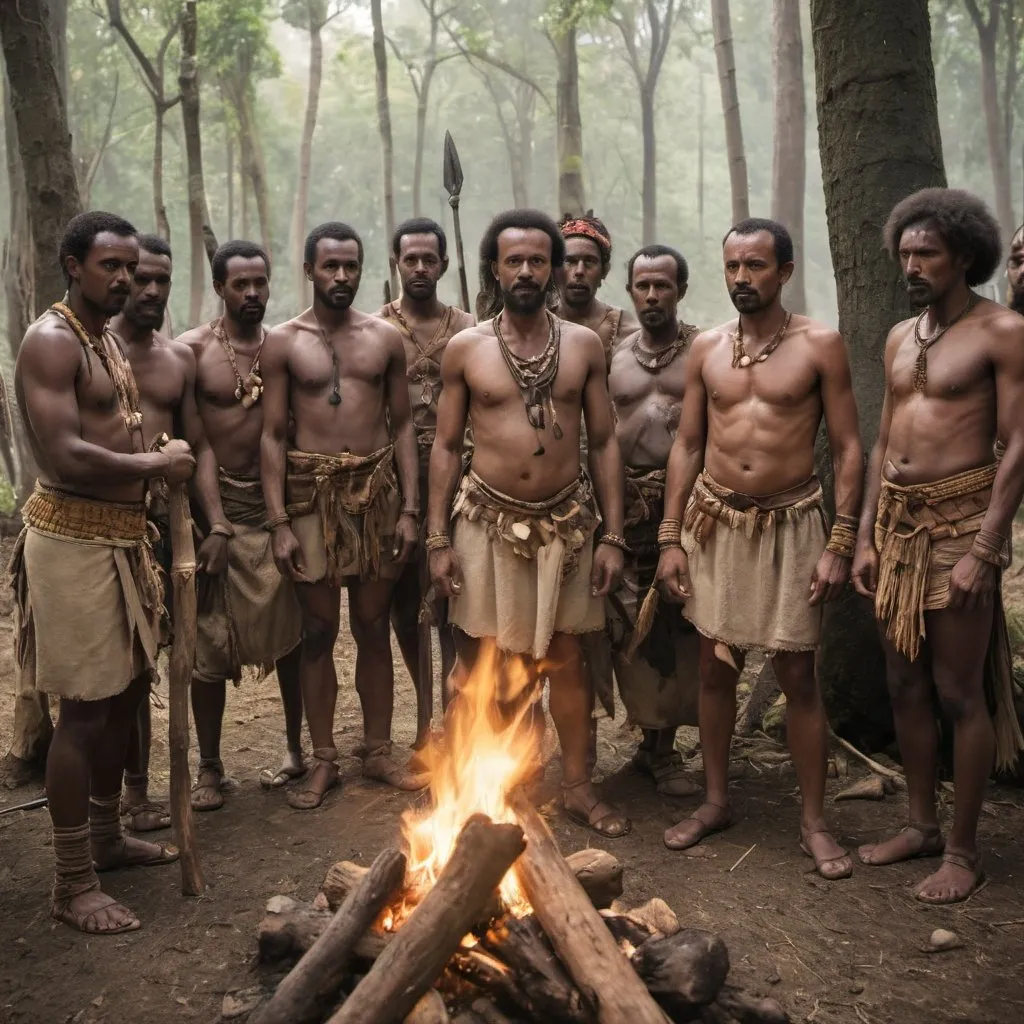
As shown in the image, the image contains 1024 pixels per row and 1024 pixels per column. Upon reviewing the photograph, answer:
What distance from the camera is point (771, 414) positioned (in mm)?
4340

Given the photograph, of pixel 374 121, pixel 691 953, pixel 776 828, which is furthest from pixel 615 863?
pixel 374 121

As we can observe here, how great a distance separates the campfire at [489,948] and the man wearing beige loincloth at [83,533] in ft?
3.34

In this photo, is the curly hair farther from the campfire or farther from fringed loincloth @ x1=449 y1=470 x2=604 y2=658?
the campfire

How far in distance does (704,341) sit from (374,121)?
4623cm

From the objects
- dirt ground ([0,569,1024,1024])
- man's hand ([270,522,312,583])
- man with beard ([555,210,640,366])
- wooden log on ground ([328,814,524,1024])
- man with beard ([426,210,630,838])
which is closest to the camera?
wooden log on ground ([328,814,524,1024])

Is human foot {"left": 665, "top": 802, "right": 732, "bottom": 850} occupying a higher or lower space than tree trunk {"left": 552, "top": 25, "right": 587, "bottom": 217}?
lower

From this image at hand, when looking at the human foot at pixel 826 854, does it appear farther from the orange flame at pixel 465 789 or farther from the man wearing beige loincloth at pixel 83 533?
the man wearing beige loincloth at pixel 83 533

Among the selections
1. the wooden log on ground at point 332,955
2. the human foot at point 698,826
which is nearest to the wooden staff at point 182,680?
the wooden log on ground at point 332,955

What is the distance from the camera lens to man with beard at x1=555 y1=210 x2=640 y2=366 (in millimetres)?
5305

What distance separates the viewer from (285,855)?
14.6 ft

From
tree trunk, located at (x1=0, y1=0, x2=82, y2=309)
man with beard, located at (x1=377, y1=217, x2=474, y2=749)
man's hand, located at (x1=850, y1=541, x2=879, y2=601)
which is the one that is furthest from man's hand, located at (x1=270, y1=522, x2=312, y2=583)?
tree trunk, located at (x1=0, y1=0, x2=82, y2=309)

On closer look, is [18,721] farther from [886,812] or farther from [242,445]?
[886,812]

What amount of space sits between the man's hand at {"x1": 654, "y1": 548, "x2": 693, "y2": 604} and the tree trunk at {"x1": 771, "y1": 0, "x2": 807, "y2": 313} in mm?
11248

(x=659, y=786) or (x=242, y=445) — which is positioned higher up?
(x=242, y=445)
